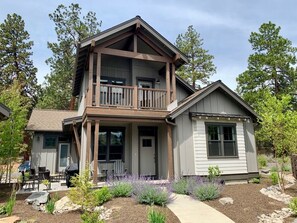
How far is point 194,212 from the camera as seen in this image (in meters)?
6.72

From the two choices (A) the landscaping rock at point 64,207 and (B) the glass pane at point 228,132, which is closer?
(A) the landscaping rock at point 64,207

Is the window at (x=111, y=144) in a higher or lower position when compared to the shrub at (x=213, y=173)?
higher

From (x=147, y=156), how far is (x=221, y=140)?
13.0 ft

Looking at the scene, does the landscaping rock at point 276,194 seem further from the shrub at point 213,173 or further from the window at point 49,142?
the window at point 49,142

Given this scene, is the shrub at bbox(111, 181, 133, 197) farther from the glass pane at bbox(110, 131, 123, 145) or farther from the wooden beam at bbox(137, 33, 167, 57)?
the wooden beam at bbox(137, 33, 167, 57)

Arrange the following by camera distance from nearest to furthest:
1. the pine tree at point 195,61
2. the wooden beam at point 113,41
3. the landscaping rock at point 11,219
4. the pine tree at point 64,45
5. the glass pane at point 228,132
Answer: the landscaping rock at point 11,219, the wooden beam at point 113,41, the glass pane at point 228,132, the pine tree at point 64,45, the pine tree at point 195,61

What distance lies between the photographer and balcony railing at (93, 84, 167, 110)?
10680mm

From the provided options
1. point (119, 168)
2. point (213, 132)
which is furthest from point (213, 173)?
point (119, 168)

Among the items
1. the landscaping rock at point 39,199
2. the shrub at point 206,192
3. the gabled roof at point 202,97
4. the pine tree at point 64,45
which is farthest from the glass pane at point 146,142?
the pine tree at point 64,45

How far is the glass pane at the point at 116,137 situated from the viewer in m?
12.2

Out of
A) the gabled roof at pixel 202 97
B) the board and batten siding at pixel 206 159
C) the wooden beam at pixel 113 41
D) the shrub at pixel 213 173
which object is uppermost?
the wooden beam at pixel 113 41

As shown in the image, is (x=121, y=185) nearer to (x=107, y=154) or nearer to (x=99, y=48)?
(x=107, y=154)

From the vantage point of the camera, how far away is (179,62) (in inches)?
478

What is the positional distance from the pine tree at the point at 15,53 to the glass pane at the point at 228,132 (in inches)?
1048
